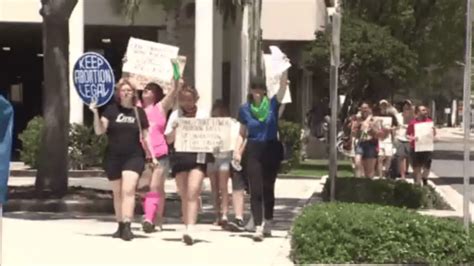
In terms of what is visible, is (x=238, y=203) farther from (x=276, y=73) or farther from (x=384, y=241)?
(x=384, y=241)

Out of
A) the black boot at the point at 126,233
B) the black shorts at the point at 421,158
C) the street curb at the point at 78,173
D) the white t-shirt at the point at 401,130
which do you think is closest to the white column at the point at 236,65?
the street curb at the point at 78,173

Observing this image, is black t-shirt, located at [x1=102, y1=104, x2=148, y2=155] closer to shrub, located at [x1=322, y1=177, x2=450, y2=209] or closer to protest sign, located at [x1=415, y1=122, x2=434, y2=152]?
shrub, located at [x1=322, y1=177, x2=450, y2=209]

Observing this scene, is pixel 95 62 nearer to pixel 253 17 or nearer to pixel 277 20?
pixel 253 17

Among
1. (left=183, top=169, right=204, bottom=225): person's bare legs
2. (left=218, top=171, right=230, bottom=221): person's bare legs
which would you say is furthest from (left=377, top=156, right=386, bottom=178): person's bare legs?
(left=183, top=169, right=204, bottom=225): person's bare legs

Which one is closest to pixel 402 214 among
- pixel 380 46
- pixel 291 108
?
pixel 380 46

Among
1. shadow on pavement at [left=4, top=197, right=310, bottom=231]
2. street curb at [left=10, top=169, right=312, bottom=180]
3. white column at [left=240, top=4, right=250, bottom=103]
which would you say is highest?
white column at [left=240, top=4, right=250, bottom=103]

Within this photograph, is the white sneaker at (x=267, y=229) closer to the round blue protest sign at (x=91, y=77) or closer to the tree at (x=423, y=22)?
the round blue protest sign at (x=91, y=77)

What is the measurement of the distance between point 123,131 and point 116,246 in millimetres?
1359

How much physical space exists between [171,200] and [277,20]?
60.6 ft

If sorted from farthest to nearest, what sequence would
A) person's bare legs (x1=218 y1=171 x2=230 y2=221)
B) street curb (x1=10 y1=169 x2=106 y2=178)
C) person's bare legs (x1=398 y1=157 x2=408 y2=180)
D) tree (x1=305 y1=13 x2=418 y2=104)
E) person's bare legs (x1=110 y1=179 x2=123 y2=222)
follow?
tree (x1=305 y1=13 x2=418 y2=104), street curb (x1=10 y1=169 x2=106 y2=178), person's bare legs (x1=398 y1=157 x2=408 y2=180), person's bare legs (x1=218 y1=171 x2=230 y2=221), person's bare legs (x1=110 y1=179 x2=123 y2=222)

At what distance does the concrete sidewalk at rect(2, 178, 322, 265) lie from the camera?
9.66 meters

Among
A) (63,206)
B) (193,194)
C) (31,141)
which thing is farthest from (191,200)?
(31,141)

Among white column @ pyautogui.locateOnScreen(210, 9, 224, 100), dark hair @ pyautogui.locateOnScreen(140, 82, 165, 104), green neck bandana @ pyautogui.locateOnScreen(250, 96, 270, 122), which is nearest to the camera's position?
green neck bandana @ pyautogui.locateOnScreen(250, 96, 270, 122)

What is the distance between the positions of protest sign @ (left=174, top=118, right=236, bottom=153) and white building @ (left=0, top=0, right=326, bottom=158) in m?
16.0
